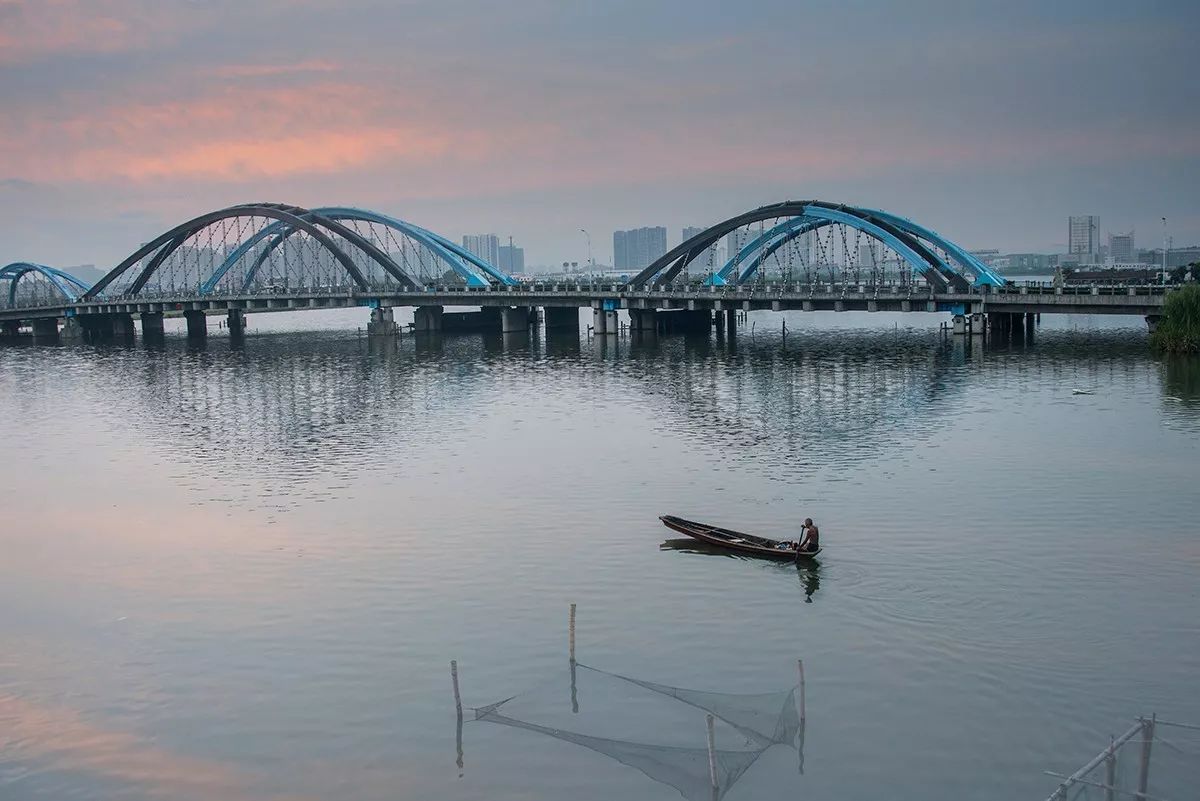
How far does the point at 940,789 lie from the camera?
19.5 metres

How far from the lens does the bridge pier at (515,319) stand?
122688 millimetres

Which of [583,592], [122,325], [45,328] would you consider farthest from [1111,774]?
[45,328]

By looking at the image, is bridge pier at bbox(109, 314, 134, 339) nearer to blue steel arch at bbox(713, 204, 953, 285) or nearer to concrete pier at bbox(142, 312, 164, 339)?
concrete pier at bbox(142, 312, 164, 339)

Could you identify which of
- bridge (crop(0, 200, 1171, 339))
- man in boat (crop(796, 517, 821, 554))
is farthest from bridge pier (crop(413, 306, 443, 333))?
man in boat (crop(796, 517, 821, 554))

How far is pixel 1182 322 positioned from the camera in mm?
75250

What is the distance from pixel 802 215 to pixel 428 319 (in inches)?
1707

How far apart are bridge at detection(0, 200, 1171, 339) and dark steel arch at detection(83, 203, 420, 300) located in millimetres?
203

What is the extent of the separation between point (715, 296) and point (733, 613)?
8088 cm

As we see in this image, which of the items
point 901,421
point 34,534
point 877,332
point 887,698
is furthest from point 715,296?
point 887,698

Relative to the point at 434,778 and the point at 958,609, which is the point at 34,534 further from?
the point at 958,609

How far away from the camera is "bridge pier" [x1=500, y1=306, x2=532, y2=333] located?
122688 mm

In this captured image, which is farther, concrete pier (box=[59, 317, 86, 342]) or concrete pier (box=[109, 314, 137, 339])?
concrete pier (box=[109, 314, 137, 339])

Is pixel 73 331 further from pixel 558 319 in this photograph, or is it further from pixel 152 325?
pixel 558 319

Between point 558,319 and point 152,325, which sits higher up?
point 152,325
